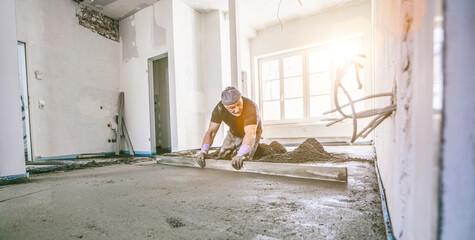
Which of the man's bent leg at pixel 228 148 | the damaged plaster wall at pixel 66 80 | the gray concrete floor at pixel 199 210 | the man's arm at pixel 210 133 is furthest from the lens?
the damaged plaster wall at pixel 66 80

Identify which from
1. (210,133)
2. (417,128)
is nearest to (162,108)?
(210,133)

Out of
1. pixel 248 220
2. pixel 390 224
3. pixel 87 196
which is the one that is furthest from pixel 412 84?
pixel 87 196

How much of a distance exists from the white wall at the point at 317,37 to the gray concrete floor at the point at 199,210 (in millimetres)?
3991

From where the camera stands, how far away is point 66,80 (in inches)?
178

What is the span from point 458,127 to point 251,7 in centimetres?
Answer: 573

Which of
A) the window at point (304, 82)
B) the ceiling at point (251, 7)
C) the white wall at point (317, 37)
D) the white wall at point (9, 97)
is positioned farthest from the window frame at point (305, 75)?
the white wall at point (9, 97)

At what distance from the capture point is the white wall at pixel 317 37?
5070 mm

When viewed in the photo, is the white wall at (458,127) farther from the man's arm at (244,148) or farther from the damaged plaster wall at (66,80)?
the damaged plaster wall at (66,80)

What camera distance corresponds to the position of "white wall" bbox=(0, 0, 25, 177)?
2.05 meters

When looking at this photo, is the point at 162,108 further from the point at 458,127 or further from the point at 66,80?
the point at 458,127

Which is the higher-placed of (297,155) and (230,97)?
(230,97)

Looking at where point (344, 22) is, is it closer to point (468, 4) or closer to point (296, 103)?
point (296, 103)

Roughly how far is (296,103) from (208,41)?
10.3 feet

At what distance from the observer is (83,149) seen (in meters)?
4.75
